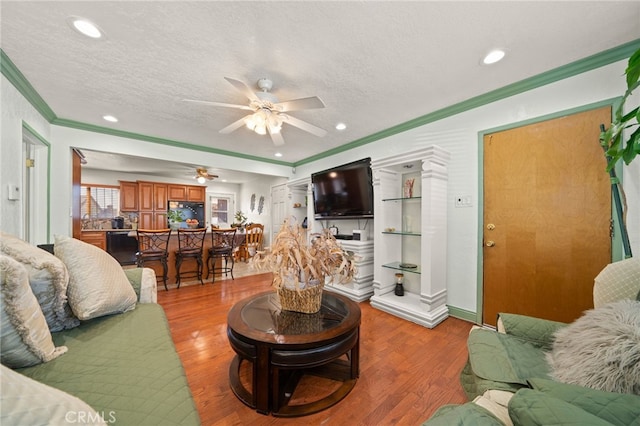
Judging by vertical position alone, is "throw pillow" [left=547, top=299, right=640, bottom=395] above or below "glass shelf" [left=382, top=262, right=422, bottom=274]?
above

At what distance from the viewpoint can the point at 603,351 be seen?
34.2 inches

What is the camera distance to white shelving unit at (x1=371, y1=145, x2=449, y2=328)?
2.49 metres

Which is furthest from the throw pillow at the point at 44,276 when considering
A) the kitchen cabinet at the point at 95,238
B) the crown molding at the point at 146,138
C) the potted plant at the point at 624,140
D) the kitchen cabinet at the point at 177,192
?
the kitchen cabinet at the point at 177,192

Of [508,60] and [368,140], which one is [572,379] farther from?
[368,140]

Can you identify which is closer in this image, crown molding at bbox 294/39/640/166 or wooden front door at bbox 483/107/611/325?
crown molding at bbox 294/39/640/166

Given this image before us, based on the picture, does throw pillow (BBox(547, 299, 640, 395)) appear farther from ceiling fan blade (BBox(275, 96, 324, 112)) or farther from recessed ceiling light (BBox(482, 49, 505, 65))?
ceiling fan blade (BBox(275, 96, 324, 112))

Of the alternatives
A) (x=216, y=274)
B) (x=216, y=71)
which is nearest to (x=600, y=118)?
(x=216, y=71)

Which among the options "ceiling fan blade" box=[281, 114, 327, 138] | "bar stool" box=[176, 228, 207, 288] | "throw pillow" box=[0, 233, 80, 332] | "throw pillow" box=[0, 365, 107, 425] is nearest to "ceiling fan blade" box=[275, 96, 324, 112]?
"ceiling fan blade" box=[281, 114, 327, 138]

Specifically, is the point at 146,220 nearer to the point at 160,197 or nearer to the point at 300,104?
the point at 160,197

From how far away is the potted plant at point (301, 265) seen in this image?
1.55 meters

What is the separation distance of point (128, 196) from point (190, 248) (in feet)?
12.4

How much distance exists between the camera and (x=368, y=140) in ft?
12.0

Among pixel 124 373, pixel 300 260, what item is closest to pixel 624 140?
pixel 300 260

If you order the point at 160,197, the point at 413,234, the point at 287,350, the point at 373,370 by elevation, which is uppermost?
the point at 160,197
